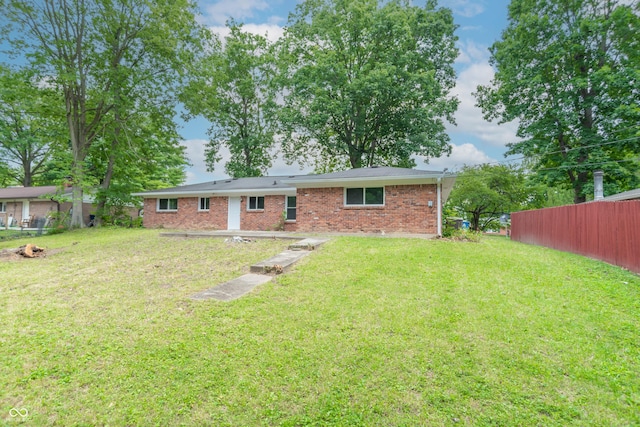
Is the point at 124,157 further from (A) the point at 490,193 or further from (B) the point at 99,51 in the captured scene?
(A) the point at 490,193

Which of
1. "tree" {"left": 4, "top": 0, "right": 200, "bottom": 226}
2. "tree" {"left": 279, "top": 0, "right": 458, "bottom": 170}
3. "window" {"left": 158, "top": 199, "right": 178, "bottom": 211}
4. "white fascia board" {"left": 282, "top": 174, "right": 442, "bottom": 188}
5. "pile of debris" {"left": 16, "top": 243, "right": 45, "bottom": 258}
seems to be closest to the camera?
"pile of debris" {"left": 16, "top": 243, "right": 45, "bottom": 258}

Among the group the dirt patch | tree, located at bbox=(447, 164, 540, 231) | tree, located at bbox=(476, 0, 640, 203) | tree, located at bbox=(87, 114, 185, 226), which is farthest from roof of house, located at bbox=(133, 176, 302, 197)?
tree, located at bbox=(476, 0, 640, 203)

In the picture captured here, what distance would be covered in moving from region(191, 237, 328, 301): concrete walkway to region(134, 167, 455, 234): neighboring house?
15.6ft

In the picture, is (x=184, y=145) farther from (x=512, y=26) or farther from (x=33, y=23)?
(x=512, y=26)

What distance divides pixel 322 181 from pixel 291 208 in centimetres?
305

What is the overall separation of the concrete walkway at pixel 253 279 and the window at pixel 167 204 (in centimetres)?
1235

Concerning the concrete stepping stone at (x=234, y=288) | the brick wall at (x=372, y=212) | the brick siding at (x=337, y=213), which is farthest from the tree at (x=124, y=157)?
the concrete stepping stone at (x=234, y=288)

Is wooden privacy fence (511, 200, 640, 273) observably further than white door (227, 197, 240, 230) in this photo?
No

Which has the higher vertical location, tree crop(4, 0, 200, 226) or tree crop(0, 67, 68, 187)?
tree crop(4, 0, 200, 226)

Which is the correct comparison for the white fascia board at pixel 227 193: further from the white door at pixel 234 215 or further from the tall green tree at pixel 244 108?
the tall green tree at pixel 244 108

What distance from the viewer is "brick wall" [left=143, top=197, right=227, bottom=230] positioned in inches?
647

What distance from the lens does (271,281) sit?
217 inches

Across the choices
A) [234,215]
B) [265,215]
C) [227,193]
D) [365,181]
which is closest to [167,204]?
[227,193]

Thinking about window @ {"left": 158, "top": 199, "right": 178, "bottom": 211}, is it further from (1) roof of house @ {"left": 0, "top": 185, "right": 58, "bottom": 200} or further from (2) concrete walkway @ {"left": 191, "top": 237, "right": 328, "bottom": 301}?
(2) concrete walkway @ {"left": 191, "top": 237, "right": 328, "bottom": 301}
